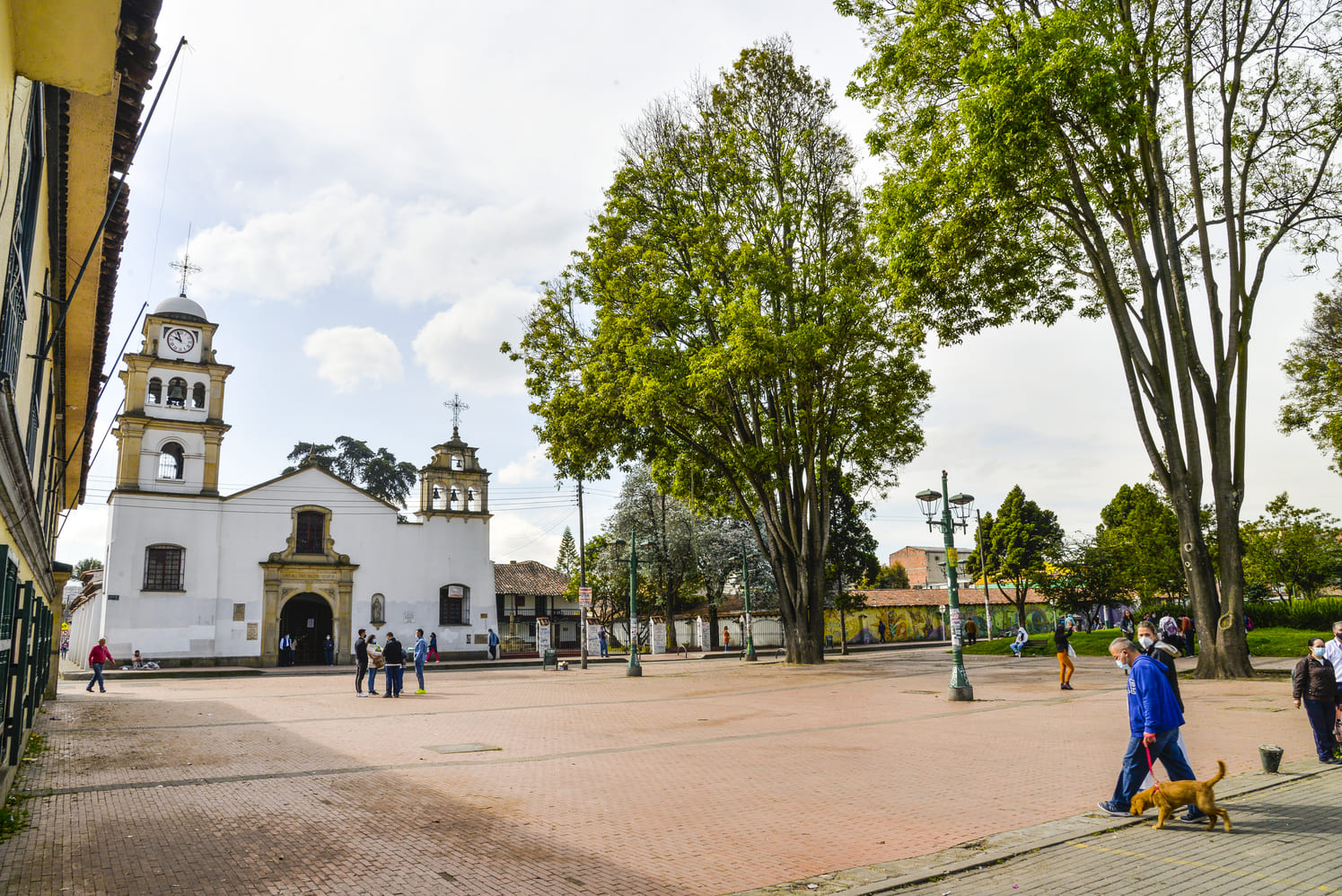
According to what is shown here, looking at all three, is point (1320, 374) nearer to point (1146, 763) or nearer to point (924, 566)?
point (1146, 763)

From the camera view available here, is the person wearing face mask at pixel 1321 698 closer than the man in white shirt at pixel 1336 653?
Yes

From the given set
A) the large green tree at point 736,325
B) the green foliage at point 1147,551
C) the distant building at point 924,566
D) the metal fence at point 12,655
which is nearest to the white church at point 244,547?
the large green tree at point 736,325

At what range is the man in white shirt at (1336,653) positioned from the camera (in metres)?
8.81

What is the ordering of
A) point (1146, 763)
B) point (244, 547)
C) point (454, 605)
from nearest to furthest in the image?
point (1146, 763) < point (244, 547) < point (454, 605)

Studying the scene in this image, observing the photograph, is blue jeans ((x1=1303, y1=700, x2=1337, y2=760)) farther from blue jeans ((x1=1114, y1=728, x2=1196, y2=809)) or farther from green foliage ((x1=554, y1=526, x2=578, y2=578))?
green foliage ((x1=554, y1=526, x2=578, y2=578))

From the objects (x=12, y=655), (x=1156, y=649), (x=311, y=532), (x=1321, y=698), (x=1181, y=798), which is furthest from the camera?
(x=311, y=532)

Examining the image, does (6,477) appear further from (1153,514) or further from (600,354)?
(1153,514)

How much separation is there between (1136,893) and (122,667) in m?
37.1

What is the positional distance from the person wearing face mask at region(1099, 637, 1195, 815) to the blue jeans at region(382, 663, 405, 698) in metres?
16.3

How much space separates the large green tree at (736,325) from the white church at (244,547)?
17.7 m

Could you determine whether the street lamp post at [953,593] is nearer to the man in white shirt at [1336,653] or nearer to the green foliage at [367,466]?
the man in white shirt at [1336,653]

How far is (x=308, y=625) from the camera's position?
128 ft

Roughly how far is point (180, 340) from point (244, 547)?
947 centimetres

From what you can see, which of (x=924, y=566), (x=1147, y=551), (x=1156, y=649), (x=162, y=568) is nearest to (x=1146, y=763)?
(x=1156, y=649)
